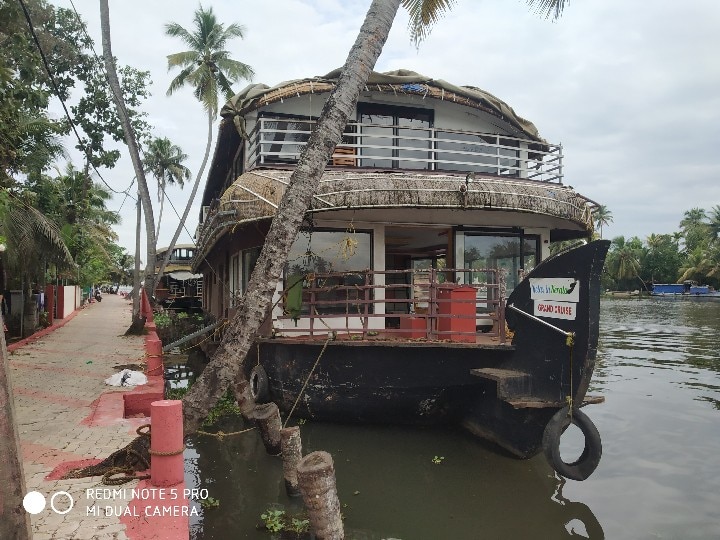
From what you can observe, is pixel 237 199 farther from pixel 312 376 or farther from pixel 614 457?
pixel 614 457

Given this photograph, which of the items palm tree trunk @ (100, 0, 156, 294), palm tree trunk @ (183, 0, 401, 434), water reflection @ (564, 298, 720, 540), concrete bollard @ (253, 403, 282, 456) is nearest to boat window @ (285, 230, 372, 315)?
concrete bollard @ (253, 403, 282, 456)

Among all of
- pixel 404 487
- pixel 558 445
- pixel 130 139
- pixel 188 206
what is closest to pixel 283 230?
pixel 404 487

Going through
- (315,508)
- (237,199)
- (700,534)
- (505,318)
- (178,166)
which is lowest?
(700,534)

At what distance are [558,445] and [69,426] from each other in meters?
5.77

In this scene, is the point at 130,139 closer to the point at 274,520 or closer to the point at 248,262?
the point at 248,262

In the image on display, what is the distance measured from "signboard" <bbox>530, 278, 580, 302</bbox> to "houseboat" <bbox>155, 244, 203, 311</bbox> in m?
25.0

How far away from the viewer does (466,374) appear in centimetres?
734

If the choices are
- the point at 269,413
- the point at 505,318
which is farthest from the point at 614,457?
the point at 269,413

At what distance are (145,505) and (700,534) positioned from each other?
5719 mm

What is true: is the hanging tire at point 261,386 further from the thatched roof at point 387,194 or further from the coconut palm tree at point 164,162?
the coconut palm tree at point 164,162

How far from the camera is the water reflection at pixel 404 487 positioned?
5570 millimetres

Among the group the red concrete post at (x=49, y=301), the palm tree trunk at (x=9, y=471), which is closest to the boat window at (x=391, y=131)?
the palm tree trunk at (x=9, y=471)

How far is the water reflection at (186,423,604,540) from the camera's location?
18.3 ft

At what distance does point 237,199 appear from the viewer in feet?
27.0
